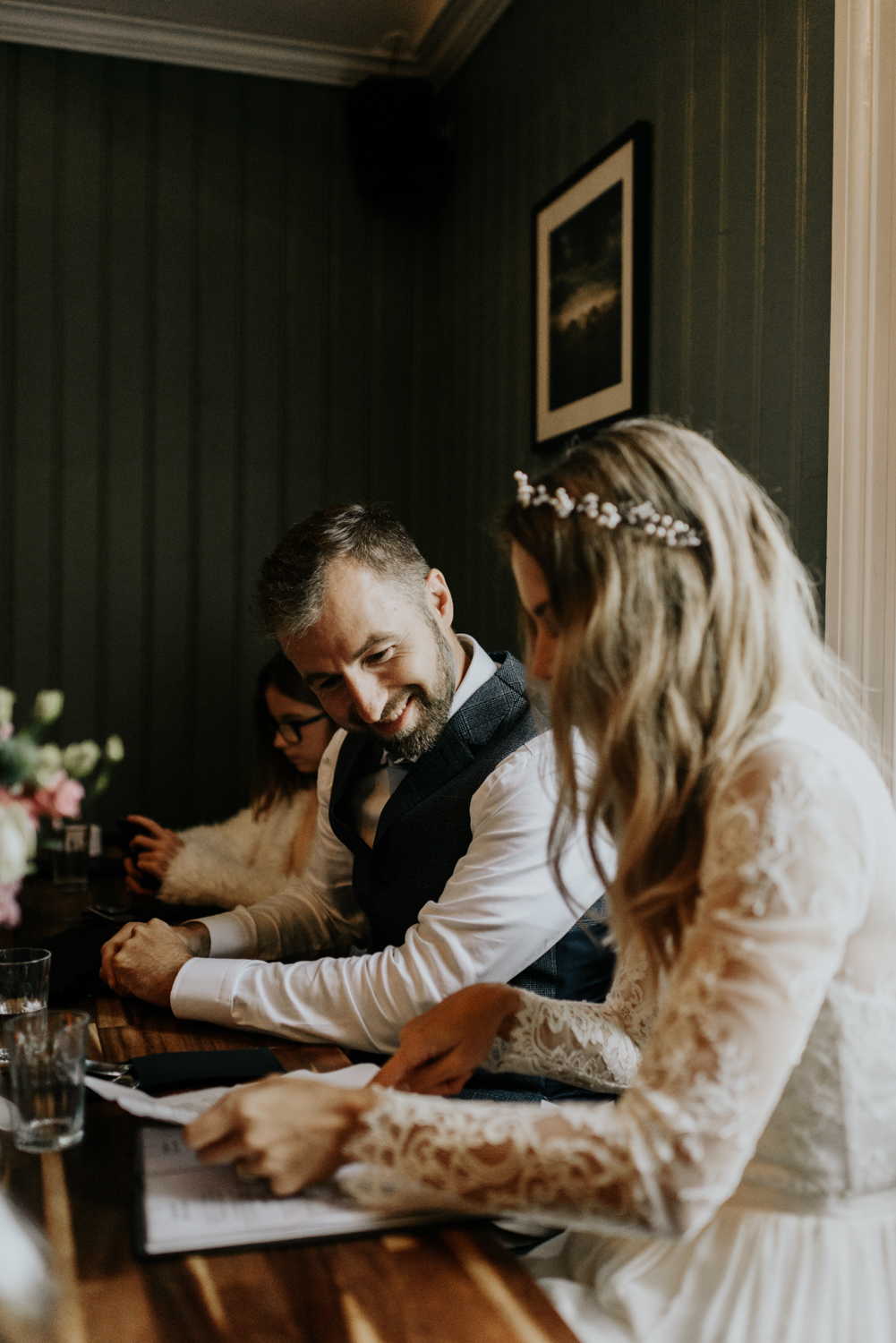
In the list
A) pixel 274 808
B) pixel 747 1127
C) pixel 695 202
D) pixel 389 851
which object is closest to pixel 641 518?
pixel 747 1127

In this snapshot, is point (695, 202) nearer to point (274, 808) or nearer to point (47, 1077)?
point (274, 808)

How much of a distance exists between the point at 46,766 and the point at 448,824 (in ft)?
2.91

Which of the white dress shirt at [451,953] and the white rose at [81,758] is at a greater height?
the white rose at [81,758]

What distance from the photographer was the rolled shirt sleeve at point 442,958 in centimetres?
138

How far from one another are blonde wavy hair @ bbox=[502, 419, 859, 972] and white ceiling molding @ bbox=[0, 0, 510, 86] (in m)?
2.47

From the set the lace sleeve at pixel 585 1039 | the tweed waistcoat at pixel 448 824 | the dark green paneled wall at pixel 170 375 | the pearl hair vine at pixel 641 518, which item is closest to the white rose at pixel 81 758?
the pearl hair vine at pixel 641 518

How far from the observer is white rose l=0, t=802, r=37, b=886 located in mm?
701

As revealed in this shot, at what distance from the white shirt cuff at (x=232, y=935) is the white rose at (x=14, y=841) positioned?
98cm

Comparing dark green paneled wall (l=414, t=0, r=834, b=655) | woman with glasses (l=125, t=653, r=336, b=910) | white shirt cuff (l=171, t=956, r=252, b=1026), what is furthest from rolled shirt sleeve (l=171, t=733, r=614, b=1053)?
woman with glasses (l=125, t=653, r=336, b=910)

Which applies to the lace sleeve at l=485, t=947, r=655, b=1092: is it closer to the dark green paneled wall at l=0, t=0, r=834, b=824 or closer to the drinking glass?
the drinking glass

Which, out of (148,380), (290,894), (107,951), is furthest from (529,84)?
(107,951)

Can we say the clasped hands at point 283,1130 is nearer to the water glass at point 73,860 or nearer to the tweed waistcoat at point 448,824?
the tweed waistcoat at point 448,824

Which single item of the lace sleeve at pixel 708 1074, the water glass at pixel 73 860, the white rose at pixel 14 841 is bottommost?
the water glass at pixel 73 860

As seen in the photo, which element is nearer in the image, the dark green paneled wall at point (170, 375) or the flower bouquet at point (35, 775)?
the flower bouquet at point (35, 775)
